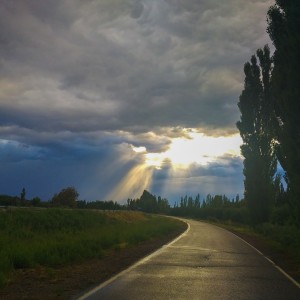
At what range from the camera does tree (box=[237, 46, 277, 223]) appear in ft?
125

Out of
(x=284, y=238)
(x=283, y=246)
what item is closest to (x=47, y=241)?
(x=283, y=246)

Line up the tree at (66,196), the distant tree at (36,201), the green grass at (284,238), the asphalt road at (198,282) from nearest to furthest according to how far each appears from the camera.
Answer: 1. the asphalt road at (198,282)
2. the green grass at (284,238)
3. the distant tree at (36,201)
4. the tree at (66,196)

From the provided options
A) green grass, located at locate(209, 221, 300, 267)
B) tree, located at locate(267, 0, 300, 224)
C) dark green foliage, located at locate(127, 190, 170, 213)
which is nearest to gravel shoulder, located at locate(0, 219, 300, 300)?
tree, located at locate(267, 0, 300, 224)

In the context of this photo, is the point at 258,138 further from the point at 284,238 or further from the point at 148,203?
the point at 148,203

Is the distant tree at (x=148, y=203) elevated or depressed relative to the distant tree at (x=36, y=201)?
elevated

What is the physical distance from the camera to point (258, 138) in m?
38.8

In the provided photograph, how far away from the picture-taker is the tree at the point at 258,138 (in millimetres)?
38219

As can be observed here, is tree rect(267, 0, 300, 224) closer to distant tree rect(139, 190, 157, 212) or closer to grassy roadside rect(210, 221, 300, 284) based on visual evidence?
grassy roadside rect(210, 221, 300, 284)

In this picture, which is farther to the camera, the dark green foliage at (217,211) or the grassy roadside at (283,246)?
the dark green foliage at (217,211)

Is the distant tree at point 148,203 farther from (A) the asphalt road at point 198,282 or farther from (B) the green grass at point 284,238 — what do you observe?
(A) the asphalt road at point 198,282

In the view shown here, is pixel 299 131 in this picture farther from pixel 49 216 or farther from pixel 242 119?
pixel 49 216

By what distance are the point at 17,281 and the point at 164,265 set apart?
5.23 meters

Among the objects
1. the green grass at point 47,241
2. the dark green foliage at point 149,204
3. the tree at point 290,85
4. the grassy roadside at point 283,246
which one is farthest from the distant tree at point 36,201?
the dark green foliage at point 149,204

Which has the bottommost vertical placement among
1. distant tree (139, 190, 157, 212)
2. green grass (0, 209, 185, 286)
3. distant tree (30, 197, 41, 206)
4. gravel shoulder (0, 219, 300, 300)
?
gravel shoulder (0, 219, 300, 300)
